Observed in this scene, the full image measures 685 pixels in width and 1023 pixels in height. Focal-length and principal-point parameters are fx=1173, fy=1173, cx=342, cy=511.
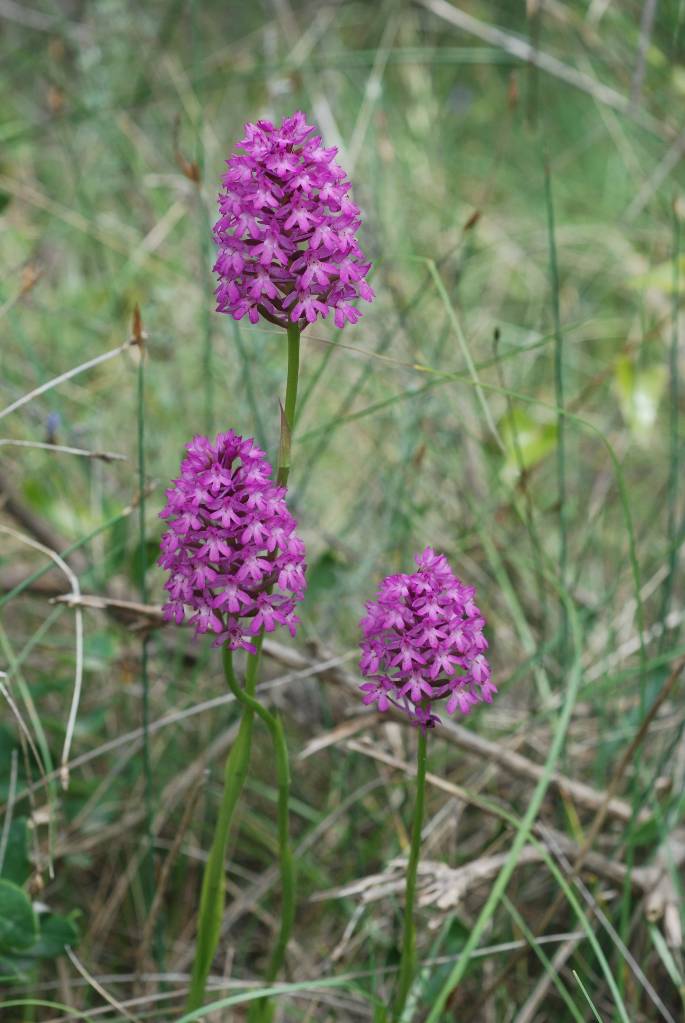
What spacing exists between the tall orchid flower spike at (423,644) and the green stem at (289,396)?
0.17m

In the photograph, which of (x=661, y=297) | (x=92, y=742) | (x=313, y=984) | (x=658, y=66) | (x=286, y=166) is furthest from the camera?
(x=661, y=297)

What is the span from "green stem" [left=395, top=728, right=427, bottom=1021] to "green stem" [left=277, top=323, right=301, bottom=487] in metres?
0.34

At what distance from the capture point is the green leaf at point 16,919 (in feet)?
5.30

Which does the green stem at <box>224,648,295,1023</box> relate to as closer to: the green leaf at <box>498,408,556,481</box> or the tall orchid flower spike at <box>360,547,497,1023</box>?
the tall orchid flower spike at <box>360,547,497,1023</box>

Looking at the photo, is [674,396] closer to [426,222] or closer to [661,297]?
[661,297]

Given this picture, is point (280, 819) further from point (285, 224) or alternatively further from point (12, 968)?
point (285, 224)

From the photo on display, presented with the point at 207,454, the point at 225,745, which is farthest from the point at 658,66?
the point at 207,454

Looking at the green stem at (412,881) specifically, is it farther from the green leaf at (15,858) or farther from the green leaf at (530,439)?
the green leaf at (530,439)

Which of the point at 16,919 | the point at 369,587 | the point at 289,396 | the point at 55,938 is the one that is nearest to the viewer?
the point at 289,396

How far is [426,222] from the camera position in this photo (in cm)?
411

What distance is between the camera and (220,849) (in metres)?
1.44

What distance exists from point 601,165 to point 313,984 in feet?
12.9

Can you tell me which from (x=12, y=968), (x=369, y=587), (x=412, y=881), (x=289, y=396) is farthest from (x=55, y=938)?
(x=369, y=587)

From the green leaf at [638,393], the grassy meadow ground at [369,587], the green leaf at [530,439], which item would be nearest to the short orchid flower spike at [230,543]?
the grassy meadow ground at [369,587]
